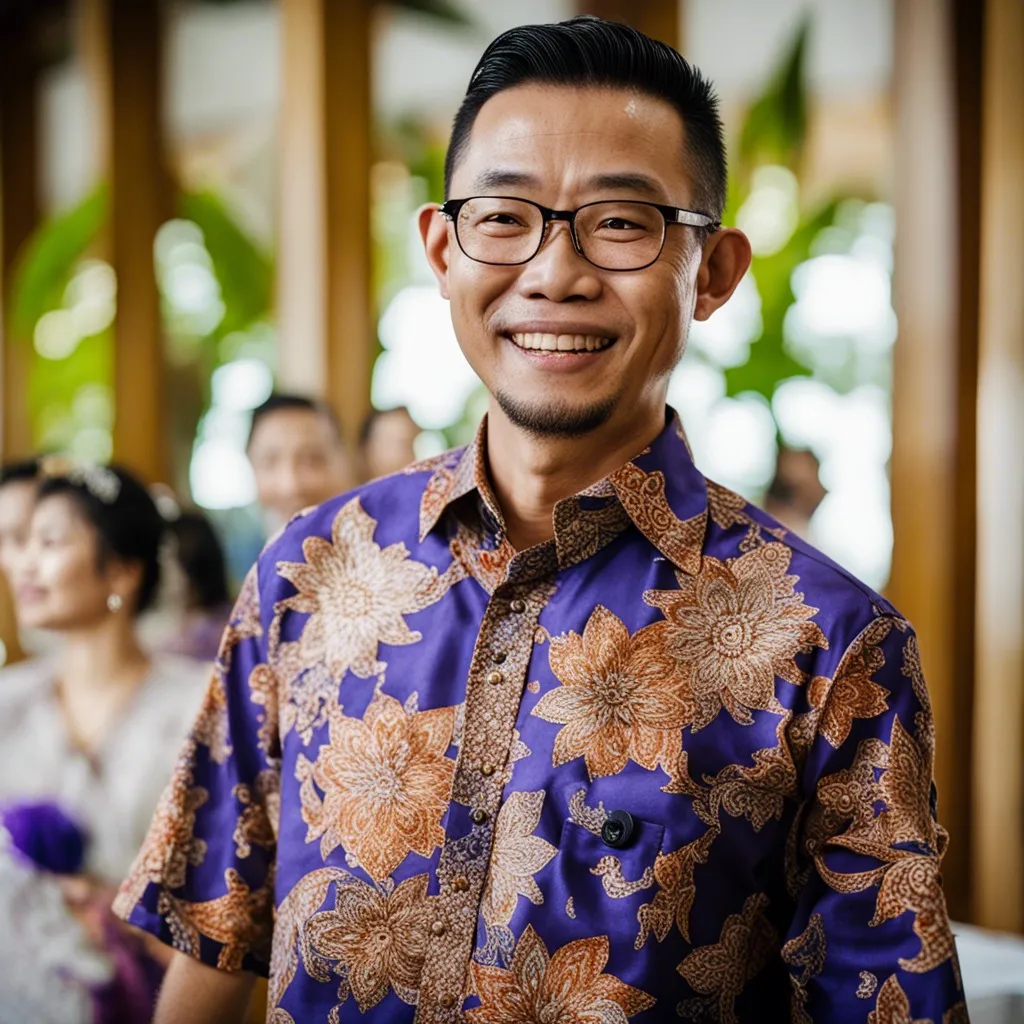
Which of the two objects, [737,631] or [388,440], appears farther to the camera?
[388,440]

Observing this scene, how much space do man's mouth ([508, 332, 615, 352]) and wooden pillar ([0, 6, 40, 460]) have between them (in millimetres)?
4767

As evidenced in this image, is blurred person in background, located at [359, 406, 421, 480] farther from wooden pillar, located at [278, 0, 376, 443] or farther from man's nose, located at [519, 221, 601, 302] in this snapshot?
man's nose, located at [519, 221, 601, 302]

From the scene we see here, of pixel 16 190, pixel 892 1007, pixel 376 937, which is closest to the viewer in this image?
pixel 892 1007

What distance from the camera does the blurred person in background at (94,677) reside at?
239 centimetres

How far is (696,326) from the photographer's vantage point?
4.16 meters

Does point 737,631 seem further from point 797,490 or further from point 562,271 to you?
point 797,490

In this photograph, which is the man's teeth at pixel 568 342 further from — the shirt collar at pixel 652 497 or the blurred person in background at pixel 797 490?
the blurred person in background at pixel 797 490

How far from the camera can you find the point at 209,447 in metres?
5.19

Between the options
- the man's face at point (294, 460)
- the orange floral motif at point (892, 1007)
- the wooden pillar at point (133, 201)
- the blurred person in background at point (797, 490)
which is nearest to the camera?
the orange floral motif at point (892, 1007)

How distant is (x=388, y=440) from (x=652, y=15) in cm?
146

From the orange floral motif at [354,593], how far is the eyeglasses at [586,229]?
11.7 inches

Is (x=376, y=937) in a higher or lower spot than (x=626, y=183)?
lower

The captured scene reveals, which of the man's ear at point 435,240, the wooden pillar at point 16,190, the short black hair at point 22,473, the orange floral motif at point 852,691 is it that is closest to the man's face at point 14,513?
the short black hair at point 22,473

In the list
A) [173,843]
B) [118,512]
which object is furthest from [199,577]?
[173,843]
